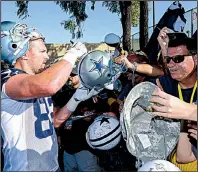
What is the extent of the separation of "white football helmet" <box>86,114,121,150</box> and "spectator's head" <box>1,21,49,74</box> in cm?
112

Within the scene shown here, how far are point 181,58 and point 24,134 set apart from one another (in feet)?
5.14

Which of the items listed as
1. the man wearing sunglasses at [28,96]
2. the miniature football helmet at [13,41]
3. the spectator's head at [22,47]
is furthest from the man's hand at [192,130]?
the miniature football helmet at [13,41]

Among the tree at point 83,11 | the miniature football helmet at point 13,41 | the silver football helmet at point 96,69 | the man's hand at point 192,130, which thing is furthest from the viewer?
the tree at point 83,11

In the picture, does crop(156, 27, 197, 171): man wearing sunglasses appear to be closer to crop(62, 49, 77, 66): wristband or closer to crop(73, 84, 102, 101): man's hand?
crop(73, 84, 102, 101): man's hand

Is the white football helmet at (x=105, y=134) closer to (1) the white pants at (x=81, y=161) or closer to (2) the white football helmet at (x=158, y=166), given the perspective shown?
(1) the white pants at (x=81, y=161)

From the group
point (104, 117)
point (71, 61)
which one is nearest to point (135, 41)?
point (104, 117)

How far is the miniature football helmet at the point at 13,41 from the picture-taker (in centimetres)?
314

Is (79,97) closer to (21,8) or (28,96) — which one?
(28,96)

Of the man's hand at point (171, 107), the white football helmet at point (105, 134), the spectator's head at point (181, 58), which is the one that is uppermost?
the spectator's head at point (181, 58)

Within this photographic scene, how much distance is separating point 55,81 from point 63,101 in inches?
103

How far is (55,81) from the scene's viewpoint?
2.69 m

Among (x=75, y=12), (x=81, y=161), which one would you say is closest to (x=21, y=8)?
(x=75, y=12)

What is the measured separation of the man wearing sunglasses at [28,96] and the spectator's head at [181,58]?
2.73ft

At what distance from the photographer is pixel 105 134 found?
3.91 metres
